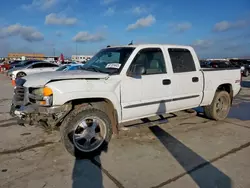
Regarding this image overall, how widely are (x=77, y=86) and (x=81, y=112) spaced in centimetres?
47

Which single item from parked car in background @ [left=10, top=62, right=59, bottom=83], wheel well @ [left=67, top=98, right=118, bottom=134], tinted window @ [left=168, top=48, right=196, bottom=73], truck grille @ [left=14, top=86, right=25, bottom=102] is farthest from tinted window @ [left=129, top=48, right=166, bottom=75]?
parked car in background @ [left=10, top=62, right=59, bottom=83]

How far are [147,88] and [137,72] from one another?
0.49 meters

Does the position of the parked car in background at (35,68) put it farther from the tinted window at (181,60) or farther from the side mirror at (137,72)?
the side mirror at (137,72)

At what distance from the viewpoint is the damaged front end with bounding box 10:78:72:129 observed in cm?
342

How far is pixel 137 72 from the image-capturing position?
13.1ft

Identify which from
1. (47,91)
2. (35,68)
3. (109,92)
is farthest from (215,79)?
(35,68)

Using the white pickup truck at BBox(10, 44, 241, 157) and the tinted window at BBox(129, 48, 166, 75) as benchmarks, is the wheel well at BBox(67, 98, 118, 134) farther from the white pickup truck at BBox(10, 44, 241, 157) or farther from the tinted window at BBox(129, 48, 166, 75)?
the tinted window at BBox(129, 48, 166, 75)

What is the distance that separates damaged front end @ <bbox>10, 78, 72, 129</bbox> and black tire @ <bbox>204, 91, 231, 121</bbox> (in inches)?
159

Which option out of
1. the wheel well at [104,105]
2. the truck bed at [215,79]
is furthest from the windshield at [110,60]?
the truck bed at [215,79]

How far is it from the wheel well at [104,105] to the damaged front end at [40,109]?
0.27 meters

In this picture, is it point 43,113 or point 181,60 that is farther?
point 181,60

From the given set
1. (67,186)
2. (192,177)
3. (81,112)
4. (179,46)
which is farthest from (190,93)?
(67,186)

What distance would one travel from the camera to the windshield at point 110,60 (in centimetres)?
417

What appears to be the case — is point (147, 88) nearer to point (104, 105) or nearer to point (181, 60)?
point (104, 105)
